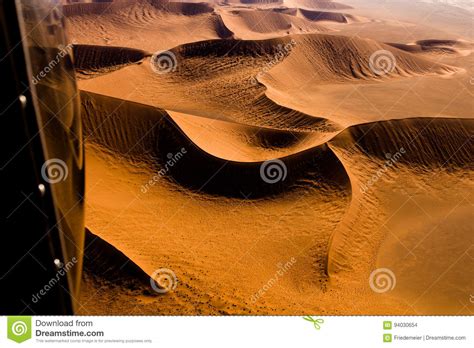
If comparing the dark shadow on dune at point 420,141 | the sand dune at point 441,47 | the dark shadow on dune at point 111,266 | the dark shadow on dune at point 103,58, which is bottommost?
the dark shadow on dune at point 103,58

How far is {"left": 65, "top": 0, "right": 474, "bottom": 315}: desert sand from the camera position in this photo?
609cm

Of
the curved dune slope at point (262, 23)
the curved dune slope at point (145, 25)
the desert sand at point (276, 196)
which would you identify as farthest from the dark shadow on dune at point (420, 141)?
the curved dune slope at point (262, 23)

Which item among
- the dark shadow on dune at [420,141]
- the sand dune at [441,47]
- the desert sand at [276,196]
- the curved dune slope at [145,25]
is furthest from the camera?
the sand dune at [441,47]

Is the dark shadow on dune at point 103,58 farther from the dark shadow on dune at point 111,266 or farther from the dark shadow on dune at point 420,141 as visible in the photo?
the dark shadow on dune at point 111,266

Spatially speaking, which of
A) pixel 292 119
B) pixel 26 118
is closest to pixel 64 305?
pixel 26 118

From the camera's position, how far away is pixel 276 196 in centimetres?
886

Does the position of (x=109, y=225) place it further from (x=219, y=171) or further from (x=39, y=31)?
(x=39, y=31)

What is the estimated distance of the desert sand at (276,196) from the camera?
240 inches

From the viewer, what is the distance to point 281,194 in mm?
8906

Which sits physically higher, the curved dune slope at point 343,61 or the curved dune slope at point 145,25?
the curved dune slope at point 343,61

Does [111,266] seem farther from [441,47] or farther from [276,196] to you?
[441,47]

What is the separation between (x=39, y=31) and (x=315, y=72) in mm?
19649
